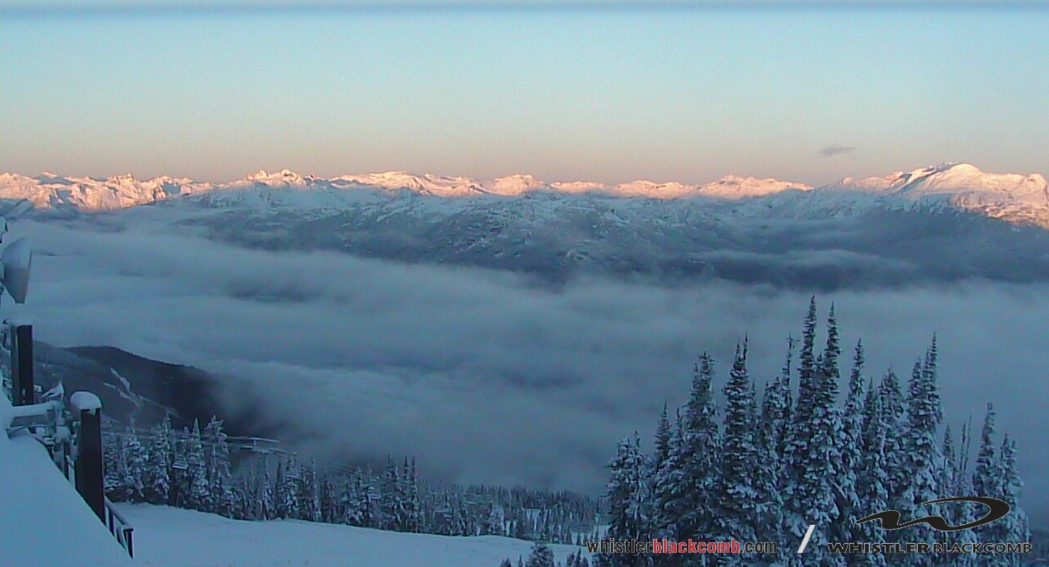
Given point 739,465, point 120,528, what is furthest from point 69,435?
point 739,465

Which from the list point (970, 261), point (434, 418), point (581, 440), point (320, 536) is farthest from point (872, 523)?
point (970, 261)

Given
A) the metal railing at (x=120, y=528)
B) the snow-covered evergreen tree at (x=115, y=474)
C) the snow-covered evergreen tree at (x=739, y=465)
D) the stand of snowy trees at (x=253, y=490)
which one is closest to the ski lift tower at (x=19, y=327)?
the metal railing at (x=120, y=528)

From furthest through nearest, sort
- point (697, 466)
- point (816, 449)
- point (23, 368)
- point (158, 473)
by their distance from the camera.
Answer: point (158, 473) < point (816, 449) < point (697, 466) < point (23, 368)

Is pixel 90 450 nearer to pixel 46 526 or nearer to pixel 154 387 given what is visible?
pixel 46 526

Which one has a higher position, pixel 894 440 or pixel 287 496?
pixel 894 440

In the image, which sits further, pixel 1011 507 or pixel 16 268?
pixel 1011 507

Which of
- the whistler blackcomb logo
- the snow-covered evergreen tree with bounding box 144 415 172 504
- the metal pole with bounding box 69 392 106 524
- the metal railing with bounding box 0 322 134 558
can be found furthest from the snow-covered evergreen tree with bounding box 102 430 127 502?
the metal pole with bounding box 69 392 106 524

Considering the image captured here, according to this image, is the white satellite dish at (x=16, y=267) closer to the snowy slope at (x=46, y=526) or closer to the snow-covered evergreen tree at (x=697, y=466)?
the snowy slope at (x=46, y=526)
